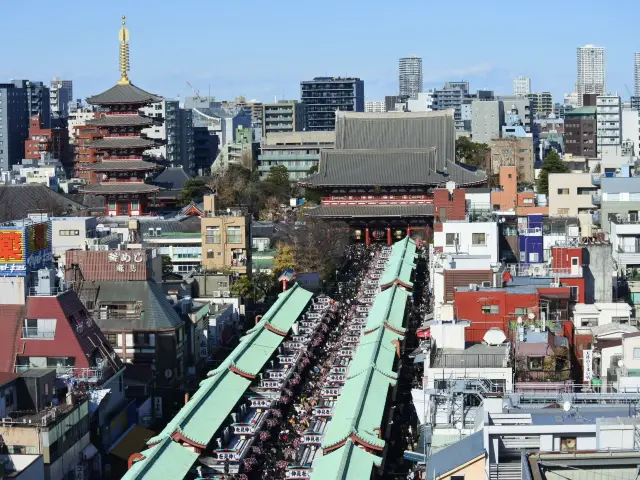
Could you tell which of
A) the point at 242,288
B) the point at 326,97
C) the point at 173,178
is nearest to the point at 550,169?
the point at 173,178

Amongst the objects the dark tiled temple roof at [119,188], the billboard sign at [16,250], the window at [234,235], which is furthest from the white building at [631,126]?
the billboard sign at [16,250]

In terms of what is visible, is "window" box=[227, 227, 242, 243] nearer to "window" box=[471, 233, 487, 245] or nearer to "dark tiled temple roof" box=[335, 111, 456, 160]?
"window" box=[471, 233, 487, 245]

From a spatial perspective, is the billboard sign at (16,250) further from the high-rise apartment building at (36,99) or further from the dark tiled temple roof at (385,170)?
the high-rise apartment building at (36,99)

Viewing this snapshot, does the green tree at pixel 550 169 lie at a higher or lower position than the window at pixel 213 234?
higher

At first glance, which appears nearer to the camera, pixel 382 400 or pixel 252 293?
pixel 382 400

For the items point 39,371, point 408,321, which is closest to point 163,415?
point 39,371

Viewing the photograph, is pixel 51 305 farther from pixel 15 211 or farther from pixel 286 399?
pixel 15 211

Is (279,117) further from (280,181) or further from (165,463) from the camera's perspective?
(165,463)
